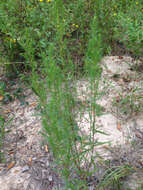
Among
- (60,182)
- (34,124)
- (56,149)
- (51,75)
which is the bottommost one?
(60,182)

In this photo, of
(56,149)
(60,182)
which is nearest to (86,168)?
(60,182)

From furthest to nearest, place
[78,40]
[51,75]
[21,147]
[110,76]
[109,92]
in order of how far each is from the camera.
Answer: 1. [78,40]
2. [110,76]
3. [109,92]
4. [21,147]
5. [51,75]

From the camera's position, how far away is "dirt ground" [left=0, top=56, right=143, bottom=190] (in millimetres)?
2074

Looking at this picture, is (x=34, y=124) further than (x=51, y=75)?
Yes

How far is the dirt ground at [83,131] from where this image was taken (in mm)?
2074

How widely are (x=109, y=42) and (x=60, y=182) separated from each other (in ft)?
7.90

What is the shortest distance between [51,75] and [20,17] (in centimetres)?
234

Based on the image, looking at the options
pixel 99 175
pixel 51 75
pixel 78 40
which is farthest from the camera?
pixel 78 40

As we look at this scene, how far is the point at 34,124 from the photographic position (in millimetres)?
2680

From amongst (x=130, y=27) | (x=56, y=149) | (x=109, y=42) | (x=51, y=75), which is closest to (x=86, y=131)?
(x=56, y=149)

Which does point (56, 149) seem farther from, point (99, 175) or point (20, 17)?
point (20, 17)

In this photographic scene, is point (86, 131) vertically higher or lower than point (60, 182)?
higher

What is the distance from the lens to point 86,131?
8.13ft

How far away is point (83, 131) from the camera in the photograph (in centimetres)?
247
